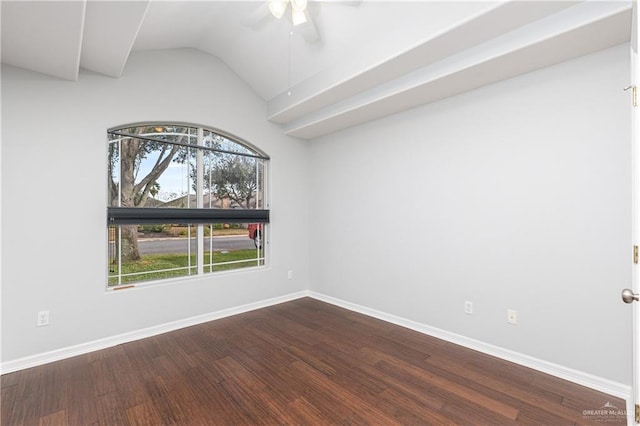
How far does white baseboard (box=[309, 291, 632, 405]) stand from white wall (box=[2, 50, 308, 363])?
7.22 ft

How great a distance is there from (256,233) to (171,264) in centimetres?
116

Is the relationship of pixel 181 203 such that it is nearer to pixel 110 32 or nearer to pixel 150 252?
pixel 150 252

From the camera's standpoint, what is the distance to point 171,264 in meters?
3.51

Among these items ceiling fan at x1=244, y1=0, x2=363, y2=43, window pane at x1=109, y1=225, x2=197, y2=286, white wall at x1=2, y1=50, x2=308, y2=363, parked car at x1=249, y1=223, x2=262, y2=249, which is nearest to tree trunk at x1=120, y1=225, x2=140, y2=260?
window pane at x1=109, y1=225, x2=197, y2=286

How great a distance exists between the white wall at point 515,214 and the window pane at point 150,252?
220 cm

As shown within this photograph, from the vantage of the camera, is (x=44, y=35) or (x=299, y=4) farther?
(x=299, y=4)

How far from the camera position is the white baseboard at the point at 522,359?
213 centimetres

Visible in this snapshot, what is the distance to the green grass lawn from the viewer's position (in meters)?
3.18

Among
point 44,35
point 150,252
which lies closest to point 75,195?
point 150,252

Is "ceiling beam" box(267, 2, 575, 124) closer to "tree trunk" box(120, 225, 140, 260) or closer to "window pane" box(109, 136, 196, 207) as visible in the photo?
"window pane" box(109, 136, 196, 207)

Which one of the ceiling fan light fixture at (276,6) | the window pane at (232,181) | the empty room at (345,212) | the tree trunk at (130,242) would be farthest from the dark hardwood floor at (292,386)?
the ceiling fan light fixture at (276,6)

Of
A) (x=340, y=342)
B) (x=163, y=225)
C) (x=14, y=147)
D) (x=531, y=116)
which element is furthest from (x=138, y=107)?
(x=531, y=116)

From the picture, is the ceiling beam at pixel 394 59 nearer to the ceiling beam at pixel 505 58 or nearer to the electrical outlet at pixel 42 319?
the ceiling beam at pixel 505 58

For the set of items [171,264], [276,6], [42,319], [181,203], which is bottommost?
[42,319]
